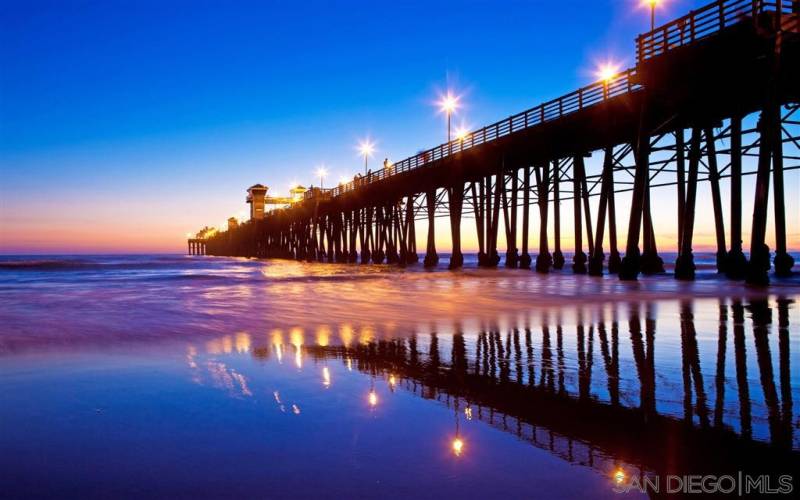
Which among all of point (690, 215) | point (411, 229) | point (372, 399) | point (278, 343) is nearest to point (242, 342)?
point (278, 343)

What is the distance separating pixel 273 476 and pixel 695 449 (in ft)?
7.32

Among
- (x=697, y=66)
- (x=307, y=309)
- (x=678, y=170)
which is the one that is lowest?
(x=307, y=309)

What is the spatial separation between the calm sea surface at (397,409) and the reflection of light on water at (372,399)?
1.2 inches

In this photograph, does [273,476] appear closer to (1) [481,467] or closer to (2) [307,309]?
(1) [481,467]

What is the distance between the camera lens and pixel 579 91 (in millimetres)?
19328

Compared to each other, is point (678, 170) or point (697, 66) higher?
point (697, 66)

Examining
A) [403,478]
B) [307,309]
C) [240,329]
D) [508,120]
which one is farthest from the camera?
[508,120]

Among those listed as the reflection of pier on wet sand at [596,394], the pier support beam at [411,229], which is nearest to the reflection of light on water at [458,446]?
the reflection of pier on wet sand at [596,394]

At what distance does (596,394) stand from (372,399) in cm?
170

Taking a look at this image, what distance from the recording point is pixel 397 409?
3775mm

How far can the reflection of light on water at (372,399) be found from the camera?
3.91 metres

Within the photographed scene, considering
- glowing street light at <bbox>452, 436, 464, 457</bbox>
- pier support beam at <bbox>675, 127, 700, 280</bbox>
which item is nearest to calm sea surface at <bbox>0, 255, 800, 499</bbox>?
glowing street light at <bbox>452, 436, 464, 457</bbox>

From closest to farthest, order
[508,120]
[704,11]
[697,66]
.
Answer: [704,11] → [697,66] → [508,120]

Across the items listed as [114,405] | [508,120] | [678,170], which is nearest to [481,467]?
[114,405]
